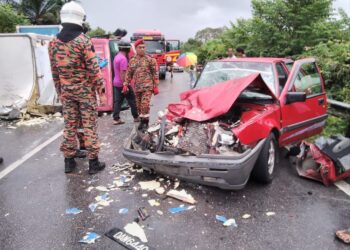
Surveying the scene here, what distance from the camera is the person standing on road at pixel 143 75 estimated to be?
6.85 metres

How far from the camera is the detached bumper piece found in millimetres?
4387

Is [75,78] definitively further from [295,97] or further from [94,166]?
[295,97]

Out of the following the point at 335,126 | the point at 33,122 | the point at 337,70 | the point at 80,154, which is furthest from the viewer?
the point at 337,70

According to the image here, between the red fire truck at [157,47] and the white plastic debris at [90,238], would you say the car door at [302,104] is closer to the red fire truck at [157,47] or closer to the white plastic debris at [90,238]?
the white plastic debris at [90,238]

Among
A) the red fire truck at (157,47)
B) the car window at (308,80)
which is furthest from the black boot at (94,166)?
the red fire truck at (157,47)

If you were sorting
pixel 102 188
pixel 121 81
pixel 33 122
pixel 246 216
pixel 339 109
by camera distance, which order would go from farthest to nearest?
1. pixel 33 122
2. pixel 121 81
3. pixel 339 109
4. pixel 102 188
5. pixel 246 216

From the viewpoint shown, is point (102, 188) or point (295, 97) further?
point (295, 97)

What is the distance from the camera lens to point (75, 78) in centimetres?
462

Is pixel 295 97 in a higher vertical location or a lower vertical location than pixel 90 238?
higher

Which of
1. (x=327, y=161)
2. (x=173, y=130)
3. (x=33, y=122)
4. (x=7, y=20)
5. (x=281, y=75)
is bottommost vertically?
(x=33, y=122)

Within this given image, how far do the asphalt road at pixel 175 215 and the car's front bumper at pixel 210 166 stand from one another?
28cm

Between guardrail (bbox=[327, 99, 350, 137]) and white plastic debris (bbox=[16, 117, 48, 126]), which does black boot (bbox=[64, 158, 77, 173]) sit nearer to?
white plastic debris (bbox=[16, 117, 48, 126])

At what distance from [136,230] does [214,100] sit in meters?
2.00

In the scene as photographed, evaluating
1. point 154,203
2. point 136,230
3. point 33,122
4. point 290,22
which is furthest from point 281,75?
point 290,22
